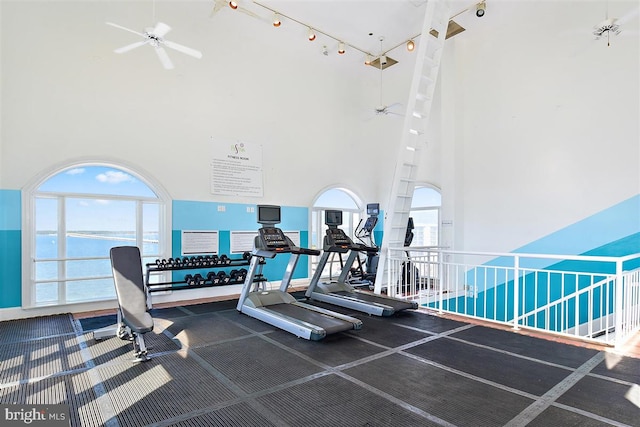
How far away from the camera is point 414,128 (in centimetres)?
713

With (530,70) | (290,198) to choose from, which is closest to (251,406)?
(290,198)

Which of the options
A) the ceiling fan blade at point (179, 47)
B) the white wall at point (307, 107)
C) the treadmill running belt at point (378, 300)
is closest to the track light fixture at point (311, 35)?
the white wall at point (307, 107)

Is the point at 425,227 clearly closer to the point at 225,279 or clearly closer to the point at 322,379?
the point at 225,279

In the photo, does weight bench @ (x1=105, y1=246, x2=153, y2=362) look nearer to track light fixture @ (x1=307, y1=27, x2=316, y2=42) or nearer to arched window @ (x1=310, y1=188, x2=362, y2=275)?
arched window @ (x1=310, y1=188, x2=362, y2=275)

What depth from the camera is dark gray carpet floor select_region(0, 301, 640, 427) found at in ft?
8.59

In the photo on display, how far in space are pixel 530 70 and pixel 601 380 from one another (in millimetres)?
6060

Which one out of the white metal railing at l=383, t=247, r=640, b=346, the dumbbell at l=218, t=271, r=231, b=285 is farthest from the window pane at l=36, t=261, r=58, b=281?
the white metal railing at l=383, t=247, r=640, b=346

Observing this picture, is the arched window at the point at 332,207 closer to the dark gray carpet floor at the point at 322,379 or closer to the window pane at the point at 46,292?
the dark gray carpet floor at the point at 322,379

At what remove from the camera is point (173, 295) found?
21.7ft

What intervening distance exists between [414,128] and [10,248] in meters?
7.42

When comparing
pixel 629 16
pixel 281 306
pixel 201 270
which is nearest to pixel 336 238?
pixel 281 306

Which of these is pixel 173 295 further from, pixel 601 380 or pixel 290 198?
pixel 601 380

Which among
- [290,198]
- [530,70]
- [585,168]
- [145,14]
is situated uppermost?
[145,14]

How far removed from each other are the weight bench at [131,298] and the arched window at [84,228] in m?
2.33
